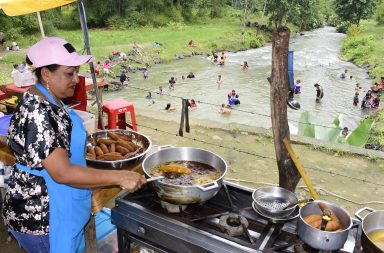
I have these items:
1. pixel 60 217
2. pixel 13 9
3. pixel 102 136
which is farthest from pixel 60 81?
pixel 13 9

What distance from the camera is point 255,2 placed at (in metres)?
50.8

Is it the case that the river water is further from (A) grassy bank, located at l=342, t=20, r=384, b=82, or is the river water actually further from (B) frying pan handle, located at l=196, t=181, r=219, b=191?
(B) frying pan handle, located at l=196, t=181, r=219, b=191

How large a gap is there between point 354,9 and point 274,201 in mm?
52170

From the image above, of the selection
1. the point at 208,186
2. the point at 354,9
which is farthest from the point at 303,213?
the point at 354,9

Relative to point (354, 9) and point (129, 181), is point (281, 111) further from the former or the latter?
point (354, 9)

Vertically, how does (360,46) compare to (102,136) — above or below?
below

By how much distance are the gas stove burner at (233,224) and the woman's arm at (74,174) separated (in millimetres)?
699

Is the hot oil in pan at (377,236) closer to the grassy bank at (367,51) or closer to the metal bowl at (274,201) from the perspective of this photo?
the metal bowl at (274,201)

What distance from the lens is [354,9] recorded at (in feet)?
155

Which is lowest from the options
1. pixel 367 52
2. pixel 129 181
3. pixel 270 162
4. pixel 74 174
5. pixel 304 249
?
pixel 367 52

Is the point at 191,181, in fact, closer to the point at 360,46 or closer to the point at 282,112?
the point at 282,112

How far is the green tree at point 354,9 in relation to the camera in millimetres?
45594

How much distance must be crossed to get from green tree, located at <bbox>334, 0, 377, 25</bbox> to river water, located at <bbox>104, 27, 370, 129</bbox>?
12897mm

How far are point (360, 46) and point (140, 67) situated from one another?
22.7m
